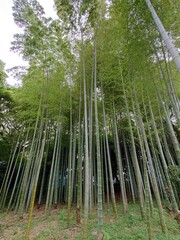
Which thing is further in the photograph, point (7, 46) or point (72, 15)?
point (7, 46)

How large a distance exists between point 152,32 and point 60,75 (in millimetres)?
2592

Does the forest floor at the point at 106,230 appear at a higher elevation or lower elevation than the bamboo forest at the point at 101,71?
lower

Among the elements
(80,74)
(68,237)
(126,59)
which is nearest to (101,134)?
(80,74)

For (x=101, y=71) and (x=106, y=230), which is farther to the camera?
(x=101, y=71)

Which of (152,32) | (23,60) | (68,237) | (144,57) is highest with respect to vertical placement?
(23,60)

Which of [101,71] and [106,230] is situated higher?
[101,71]

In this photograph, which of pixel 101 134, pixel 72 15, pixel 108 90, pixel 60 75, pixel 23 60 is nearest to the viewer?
pixel 72 15

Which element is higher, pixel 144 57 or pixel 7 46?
pixel 7 46

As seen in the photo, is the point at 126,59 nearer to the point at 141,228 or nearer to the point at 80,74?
the point at 80,74

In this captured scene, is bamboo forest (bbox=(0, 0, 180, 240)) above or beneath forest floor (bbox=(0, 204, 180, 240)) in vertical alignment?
above

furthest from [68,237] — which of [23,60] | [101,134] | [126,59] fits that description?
[23,60]

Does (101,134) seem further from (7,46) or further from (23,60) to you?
(7,46)

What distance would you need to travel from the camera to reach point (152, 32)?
296cm

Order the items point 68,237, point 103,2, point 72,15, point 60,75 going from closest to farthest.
→ 1. point 68,237
2. point 72,15
3. point 103,2
4. point 60,75
